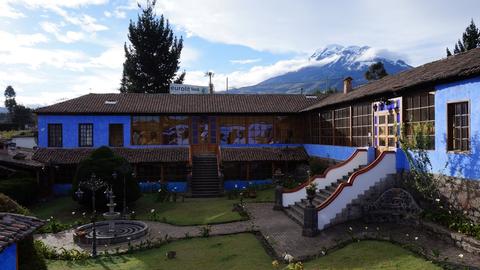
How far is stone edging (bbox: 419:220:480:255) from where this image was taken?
12.4 meters

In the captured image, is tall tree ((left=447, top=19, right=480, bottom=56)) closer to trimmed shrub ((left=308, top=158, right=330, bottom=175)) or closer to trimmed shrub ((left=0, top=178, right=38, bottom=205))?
trimmed shrub ((left=308, top=158, right=330, bottom=175))

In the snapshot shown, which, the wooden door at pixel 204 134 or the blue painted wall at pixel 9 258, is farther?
the wooden door at pixel 204 134

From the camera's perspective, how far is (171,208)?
2516 cm

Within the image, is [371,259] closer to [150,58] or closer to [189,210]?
[189,210]

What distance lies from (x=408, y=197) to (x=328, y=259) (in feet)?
15.7

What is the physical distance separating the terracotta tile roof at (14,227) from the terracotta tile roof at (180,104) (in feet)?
73.7

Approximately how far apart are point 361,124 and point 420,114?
17.8 ft

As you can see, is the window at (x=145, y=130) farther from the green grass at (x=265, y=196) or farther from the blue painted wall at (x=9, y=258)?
the blue painted wall at (x=9, y=258)

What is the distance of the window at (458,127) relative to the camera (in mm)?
14586

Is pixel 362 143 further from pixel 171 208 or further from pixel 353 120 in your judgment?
pixel 171 208

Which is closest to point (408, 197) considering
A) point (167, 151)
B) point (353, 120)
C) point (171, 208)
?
point (353, 120)

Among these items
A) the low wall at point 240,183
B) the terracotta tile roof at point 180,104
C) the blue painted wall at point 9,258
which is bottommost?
the low wall at point 240,183

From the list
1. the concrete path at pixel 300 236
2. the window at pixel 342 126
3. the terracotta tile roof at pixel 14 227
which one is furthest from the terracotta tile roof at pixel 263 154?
the terracotta tile roof at pixel 14 227

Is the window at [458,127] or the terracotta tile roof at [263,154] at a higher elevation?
the window at [458,127]
